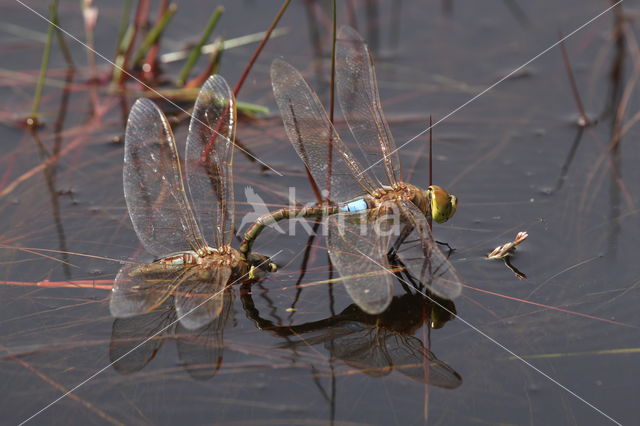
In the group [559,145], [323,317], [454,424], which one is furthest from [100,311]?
[559,145]

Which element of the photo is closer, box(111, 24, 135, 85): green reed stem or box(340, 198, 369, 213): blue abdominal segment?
box(340, 198, 369, 213): blue abdominal segment

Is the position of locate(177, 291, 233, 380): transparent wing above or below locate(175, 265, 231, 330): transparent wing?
below

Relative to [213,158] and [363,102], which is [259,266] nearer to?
[213,158]

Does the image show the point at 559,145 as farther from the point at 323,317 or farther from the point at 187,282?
the point at 187,282

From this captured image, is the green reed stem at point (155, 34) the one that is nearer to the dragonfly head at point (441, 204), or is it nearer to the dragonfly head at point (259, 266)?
the dragonfly head at point (259, 266)

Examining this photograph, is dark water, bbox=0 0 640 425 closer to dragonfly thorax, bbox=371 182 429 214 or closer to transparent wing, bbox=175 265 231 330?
transparent wing, bbox=175 265 231 330

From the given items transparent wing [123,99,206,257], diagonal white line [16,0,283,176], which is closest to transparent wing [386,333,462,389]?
transparent wing [123,99,206,257]
